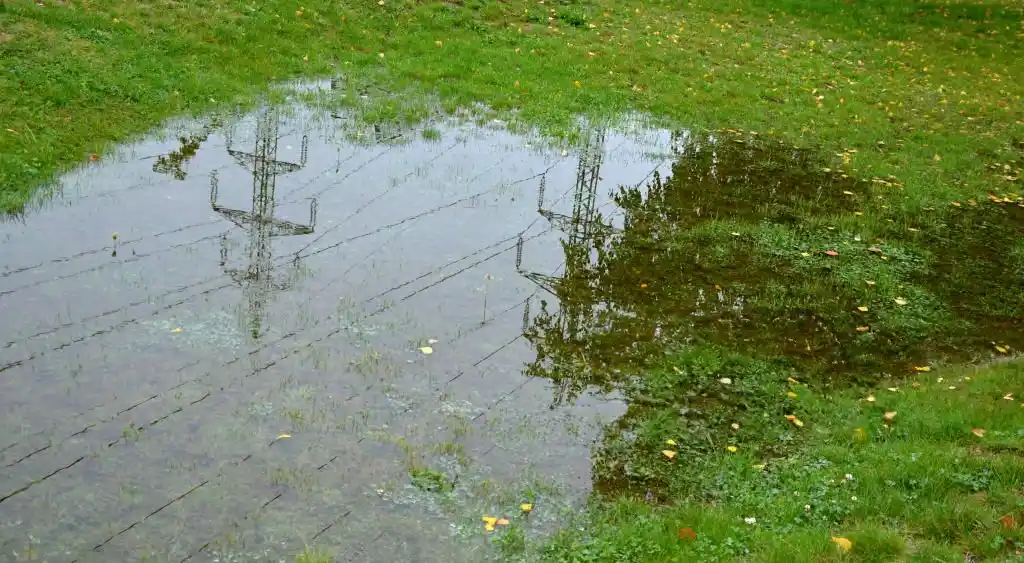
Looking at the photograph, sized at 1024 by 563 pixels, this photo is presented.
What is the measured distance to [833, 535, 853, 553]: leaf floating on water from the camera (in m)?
5.54

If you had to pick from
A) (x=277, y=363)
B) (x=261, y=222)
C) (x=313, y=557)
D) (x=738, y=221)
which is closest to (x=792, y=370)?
(x=738, y=221)

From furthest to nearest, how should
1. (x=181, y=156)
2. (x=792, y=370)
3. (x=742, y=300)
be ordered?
(x=181, y=156)
(x=742, y=300)
(x=792, y=370)

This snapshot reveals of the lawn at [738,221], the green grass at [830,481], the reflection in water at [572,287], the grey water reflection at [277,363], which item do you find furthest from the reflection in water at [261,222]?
the green grass at [830,481]

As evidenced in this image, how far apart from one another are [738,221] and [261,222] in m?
6.55

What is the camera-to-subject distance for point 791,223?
12.6 meters

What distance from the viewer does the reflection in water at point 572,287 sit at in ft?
27.3

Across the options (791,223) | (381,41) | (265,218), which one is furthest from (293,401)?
(381,41)

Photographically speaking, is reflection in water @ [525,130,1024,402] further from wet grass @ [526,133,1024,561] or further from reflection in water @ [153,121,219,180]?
reflection in water @ [153,121,219,180]

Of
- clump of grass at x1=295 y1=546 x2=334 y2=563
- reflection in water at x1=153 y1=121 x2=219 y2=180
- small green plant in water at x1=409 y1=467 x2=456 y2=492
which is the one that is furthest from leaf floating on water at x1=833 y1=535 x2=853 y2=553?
reflection in water at x1=153 y1=121 x2=219 y2=180

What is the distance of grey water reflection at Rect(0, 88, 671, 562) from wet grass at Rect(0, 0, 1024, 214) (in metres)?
1.64

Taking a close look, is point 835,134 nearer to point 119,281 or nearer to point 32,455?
point 119,281

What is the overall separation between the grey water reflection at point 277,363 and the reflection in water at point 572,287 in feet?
0.22

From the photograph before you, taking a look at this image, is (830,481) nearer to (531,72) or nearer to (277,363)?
(277,363)

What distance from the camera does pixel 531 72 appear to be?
18406mm
